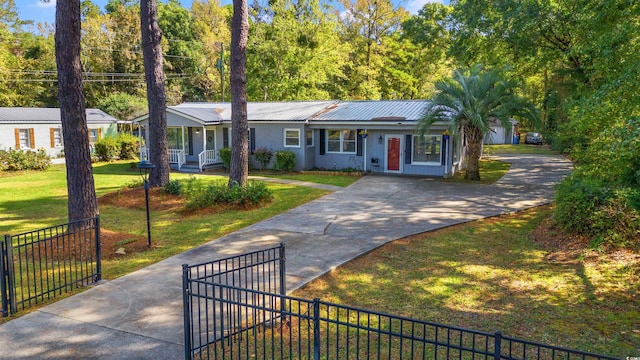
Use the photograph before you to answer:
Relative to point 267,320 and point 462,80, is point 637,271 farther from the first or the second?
point 462,80

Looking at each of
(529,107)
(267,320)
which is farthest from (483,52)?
(267,320)

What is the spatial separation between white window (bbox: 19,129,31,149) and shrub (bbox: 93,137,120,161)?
3867 mm

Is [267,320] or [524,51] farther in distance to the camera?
[524,51]

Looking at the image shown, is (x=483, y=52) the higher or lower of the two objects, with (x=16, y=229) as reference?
higher

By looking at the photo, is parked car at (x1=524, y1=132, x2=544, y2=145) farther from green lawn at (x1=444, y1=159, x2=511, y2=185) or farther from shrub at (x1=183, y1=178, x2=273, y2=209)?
shrub at (x1=183, y1=178, x2=273, y2=209)

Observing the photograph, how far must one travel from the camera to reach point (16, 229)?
1115 cm

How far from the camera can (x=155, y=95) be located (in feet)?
50.6

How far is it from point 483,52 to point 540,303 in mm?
16620

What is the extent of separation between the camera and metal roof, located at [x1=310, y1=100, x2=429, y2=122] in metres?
20.8

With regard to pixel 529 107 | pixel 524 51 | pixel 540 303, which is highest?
pixel 524 51

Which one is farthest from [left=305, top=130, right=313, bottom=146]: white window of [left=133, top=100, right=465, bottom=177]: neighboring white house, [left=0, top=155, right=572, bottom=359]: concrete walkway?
[left=0, top=155, right=572, bottom=359]: concrete walkway

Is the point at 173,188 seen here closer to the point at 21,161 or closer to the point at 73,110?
the point at 73,110

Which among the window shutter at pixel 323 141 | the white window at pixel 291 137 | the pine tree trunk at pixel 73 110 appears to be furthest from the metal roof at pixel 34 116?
the pine tree trunk at pixel 73 110

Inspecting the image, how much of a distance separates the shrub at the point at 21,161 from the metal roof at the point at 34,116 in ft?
13.2
